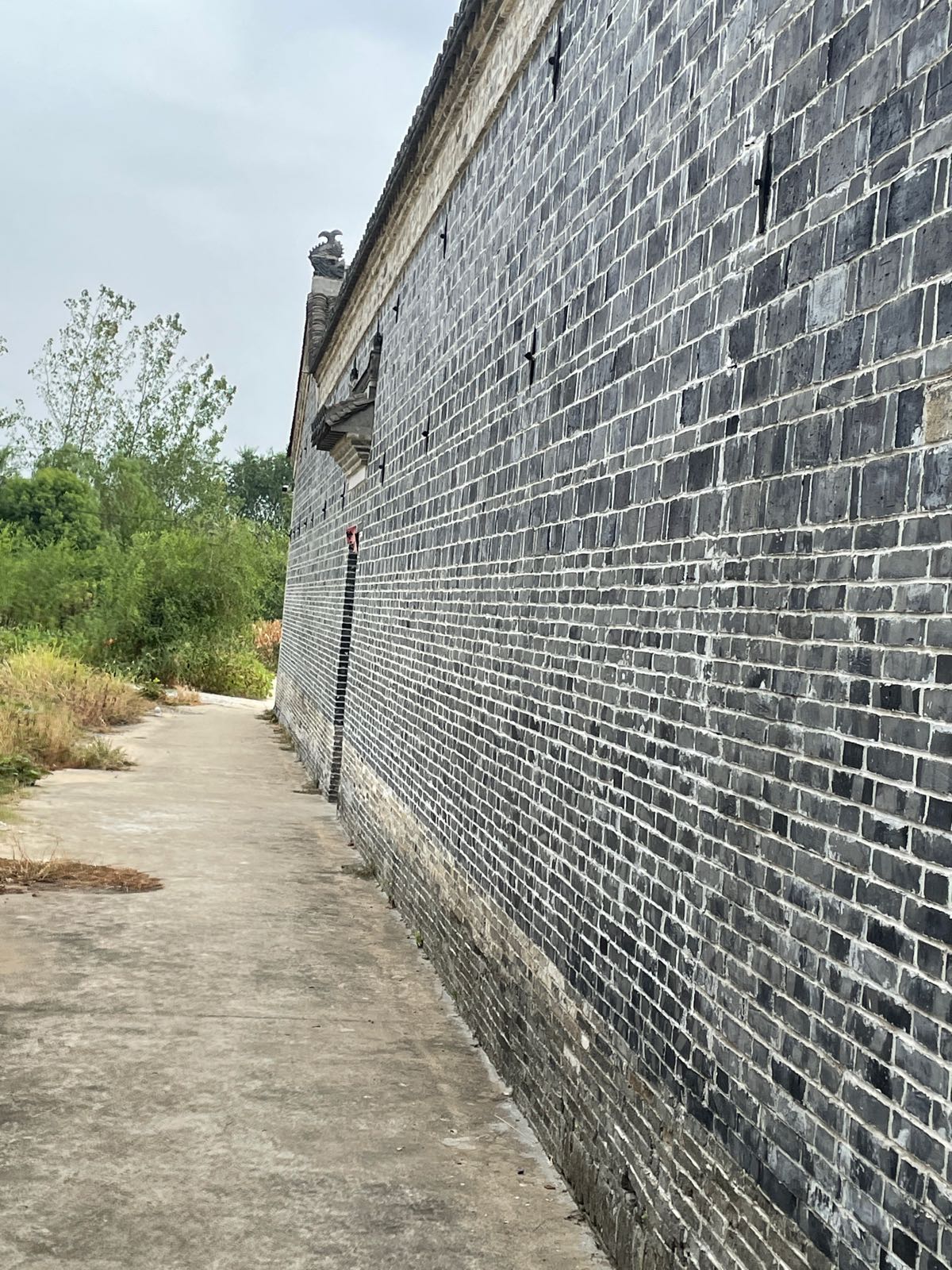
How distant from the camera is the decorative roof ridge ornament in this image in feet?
73.0

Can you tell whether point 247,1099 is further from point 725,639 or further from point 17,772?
point 17,772

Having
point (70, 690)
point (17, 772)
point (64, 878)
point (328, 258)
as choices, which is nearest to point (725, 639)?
point (64, 878)

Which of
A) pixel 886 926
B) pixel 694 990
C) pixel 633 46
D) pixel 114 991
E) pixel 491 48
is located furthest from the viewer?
pixel 491 48

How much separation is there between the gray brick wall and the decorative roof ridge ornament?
16.5 metres

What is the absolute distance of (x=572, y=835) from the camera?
4.61 metres

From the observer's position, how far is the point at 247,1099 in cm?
486

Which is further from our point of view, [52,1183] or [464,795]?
[464,795]

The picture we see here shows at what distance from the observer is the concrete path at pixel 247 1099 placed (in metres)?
3.80

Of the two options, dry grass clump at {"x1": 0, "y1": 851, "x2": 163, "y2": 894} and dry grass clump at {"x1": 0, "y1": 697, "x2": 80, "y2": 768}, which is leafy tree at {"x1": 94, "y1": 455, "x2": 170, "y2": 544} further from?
dry grass clump at {"x1": 0, "y1": 851, "x2": 163, "y2": 894}

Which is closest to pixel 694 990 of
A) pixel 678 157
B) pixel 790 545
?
pixel 790 545

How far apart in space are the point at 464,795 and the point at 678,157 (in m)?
3.55

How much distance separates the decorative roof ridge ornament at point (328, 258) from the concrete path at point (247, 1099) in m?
15.6

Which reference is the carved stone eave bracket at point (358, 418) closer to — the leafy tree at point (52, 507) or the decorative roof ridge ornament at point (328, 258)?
the decorative roof ridge ornament at point (328, 258)

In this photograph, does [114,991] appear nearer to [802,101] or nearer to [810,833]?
[810,833]
